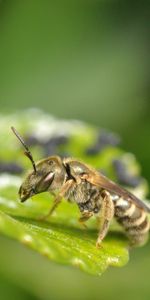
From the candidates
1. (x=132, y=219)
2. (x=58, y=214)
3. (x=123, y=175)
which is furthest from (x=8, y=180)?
(x=123, y=175)

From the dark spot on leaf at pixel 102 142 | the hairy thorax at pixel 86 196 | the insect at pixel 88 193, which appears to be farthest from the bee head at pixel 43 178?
the dark spot on leaf at pixel 102 142

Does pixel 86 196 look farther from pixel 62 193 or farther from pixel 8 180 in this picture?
pixel 8 180

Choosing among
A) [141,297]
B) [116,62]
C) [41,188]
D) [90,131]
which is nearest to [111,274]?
[141,297]

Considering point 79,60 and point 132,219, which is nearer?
point 132,219

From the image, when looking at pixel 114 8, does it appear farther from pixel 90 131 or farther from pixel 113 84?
pixel 90 131

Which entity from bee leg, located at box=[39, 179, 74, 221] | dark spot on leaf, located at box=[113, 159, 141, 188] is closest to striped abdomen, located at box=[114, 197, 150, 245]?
bee leg, located at box=[39, 179, 74, 221]

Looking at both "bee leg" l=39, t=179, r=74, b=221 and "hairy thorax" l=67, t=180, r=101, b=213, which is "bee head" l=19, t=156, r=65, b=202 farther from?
"hairy thorax" l=67, t=180, r=101, b=213

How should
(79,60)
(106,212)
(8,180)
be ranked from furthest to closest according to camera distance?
(79,60) < (8,180) < (106,212)
